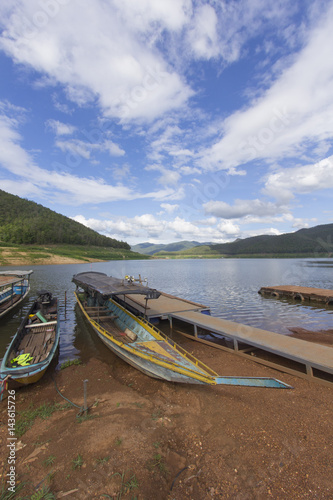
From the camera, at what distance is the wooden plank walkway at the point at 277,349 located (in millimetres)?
10242

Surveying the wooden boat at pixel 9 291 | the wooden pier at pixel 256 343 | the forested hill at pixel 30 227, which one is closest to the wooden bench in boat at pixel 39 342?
the wooden pier at pixel 256 343

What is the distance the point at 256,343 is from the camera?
40.3ft

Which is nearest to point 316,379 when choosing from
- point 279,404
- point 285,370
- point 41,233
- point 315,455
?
point 285,370

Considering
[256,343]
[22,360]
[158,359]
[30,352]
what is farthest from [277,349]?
Result: [30,352]

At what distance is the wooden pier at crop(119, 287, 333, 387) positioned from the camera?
10405 mm

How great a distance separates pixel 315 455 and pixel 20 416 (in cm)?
1000

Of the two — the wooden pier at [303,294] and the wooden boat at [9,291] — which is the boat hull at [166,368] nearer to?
the wooden boat at [9,291]

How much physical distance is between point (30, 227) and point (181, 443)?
563 feet

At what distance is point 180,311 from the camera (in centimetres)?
1936

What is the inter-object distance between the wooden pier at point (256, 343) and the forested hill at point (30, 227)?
480 feet

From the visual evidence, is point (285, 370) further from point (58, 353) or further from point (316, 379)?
point (58, 353)

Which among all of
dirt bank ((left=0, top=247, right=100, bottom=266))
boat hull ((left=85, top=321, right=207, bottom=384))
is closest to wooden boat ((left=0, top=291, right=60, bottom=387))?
boat hull ((left=85, top=321, right=207, bottom=384))

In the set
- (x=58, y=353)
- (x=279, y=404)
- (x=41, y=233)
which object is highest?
(x=41, y=233)

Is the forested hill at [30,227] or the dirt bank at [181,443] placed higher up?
the forested hill at [30,227]
